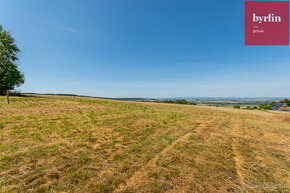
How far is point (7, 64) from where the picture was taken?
29750 millimetres

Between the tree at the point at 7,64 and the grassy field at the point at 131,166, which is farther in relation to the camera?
the tree at the point at 7,64

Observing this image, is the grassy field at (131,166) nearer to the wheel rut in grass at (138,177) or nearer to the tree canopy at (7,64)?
the wheel rut in grass at (138,177)

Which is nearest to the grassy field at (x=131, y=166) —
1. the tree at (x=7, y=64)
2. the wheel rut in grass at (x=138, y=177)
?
the wheel rut in grass at (x=138, y=177)

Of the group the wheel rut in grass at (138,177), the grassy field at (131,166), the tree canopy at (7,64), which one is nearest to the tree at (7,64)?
the tree canopy at (7,64)

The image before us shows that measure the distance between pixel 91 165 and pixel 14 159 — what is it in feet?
10.6

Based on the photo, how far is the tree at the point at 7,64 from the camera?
28.3 meters

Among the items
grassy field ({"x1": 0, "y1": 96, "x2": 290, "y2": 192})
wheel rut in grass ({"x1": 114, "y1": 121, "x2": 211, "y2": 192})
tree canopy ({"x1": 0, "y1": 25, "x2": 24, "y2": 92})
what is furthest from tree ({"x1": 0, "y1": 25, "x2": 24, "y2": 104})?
wheel rut in grass ({"x1": 114, "y1": 121, "x2": 211, "y2": 192})

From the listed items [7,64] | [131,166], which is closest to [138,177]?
[131,166]

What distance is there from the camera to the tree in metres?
28.3

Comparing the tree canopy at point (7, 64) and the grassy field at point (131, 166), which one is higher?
the tree canopy at point (7, 64)

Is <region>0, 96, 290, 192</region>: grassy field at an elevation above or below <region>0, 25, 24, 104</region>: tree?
below

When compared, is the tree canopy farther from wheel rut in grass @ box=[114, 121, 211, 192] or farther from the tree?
wheel rut in grass @ box=[114, 121, 211, 192]

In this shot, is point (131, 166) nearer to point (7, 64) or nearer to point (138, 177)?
point (138, 177)

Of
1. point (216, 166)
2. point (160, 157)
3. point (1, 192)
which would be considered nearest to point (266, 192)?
point (216, 166)
